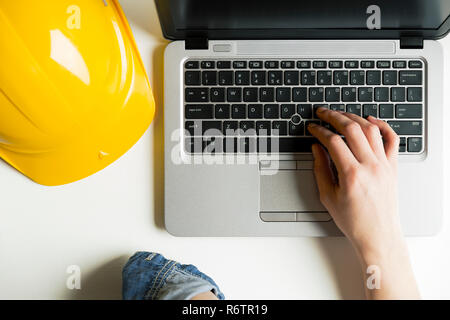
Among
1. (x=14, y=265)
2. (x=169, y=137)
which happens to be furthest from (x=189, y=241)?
(x=14, y=265)

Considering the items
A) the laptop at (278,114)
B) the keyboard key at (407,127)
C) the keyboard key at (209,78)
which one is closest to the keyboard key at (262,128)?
the laptop at (278,114)

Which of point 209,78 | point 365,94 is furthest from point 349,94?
point 209,78

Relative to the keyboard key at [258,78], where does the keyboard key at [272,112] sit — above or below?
below

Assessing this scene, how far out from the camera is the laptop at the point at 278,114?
0.59 meters

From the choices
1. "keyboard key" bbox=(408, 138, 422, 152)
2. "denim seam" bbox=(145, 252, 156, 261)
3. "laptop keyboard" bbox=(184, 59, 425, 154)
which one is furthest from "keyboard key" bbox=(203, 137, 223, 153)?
"keyboard key" bbox=(408, 138, 422, 152)

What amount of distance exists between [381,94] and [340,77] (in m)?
0.08

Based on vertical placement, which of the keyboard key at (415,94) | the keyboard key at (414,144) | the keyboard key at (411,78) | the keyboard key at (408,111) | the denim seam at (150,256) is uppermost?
the keyboard key at (411,78)

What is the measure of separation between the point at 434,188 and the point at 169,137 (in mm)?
466

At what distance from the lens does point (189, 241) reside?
637 millimetres

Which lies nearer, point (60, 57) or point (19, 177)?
point (60, 57)

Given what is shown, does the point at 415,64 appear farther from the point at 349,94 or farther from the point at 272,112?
the point at 272,112

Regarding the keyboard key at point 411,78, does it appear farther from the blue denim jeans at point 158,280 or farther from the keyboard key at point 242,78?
the blue denim jeans at point 158,280

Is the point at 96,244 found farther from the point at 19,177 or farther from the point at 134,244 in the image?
the point at 19,177

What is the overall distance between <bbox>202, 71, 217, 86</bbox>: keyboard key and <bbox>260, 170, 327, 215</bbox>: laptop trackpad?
182 millimetres
